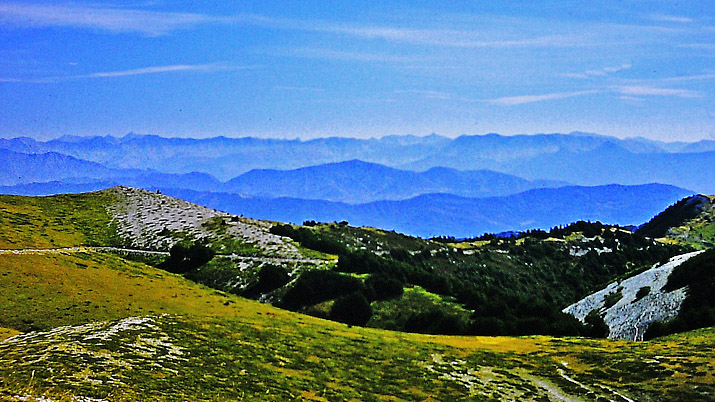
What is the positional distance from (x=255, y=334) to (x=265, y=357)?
657 cm

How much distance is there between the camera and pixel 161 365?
30859 mm

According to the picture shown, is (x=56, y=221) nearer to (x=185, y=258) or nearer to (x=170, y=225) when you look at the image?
(x=170, y=225)

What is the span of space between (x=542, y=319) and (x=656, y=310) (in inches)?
467

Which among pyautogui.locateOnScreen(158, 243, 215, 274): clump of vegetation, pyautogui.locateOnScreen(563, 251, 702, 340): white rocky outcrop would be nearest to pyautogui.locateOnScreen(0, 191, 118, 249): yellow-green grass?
pyautogui.locateOnScreen(158, 243, 215, 274): clump of vegetation

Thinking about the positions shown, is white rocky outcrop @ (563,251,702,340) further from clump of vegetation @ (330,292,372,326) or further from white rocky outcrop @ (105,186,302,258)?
white rocky outcrop @ (105,186,302,258)

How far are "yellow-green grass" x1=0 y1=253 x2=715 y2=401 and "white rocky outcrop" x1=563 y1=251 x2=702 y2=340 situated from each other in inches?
476

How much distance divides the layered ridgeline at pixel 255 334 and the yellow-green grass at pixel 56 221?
0.53m

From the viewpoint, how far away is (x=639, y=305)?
68375mm

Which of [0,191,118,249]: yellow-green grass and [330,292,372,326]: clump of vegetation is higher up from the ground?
[0,191,118,249]: yellow-green grass

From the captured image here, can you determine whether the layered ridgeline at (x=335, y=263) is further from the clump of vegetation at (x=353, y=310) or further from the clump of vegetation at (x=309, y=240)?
the clump of vegetation at (x=309, y=240)

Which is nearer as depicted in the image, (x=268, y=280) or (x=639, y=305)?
(x=639, y=305)

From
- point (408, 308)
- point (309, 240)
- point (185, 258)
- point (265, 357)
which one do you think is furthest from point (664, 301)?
point (185, 258)

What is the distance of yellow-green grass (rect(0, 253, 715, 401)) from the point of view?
27.8 metres

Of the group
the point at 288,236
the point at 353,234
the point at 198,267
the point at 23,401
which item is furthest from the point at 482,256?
the point at 23,401
